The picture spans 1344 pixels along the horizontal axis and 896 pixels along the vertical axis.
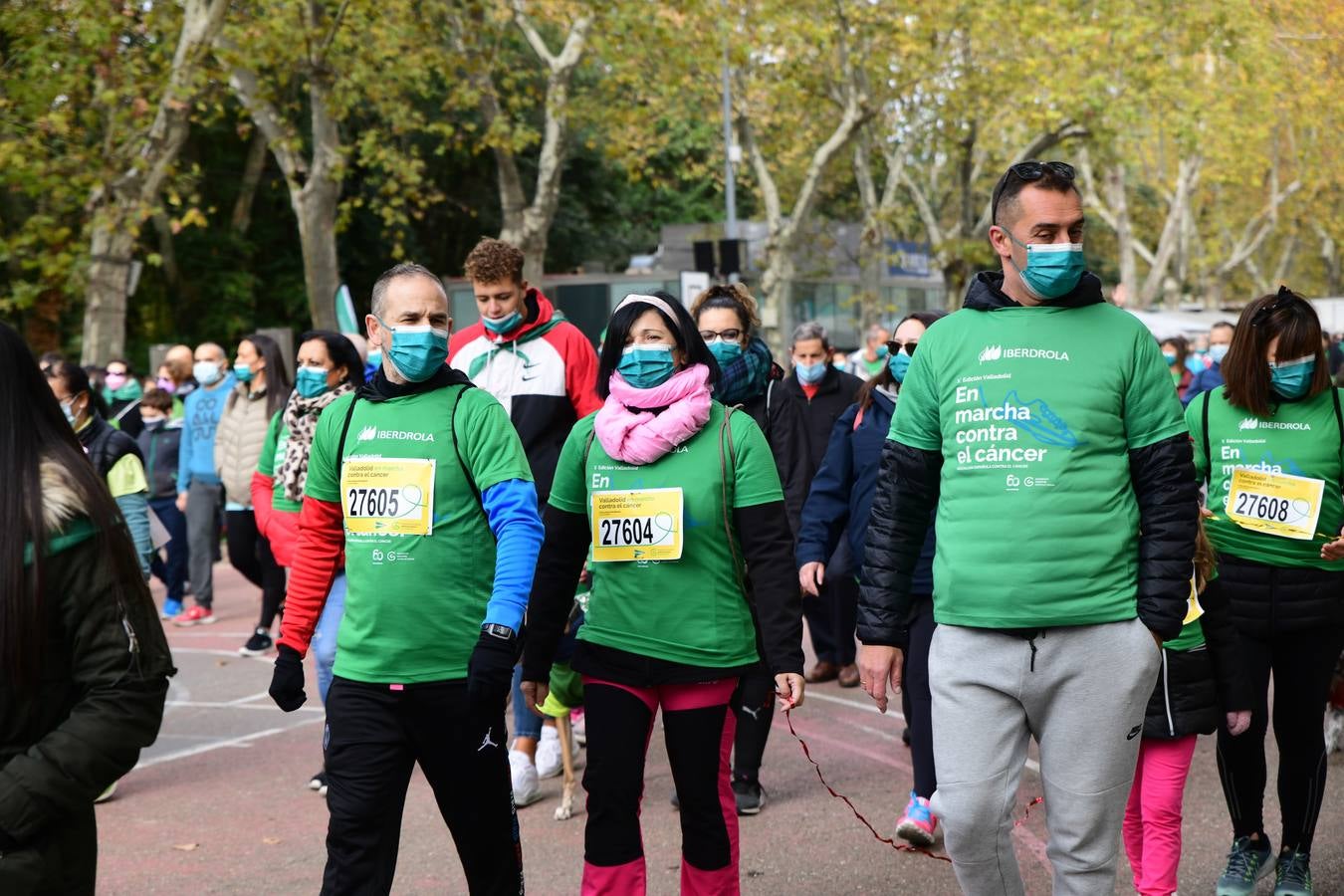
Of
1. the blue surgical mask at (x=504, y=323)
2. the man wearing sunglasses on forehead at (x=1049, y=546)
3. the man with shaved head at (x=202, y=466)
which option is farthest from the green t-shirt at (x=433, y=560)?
the man with shaved head at (x=202, y=466)

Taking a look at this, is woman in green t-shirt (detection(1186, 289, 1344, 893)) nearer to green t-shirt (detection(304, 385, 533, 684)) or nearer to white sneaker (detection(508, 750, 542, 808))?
green t-shirt (detection(304, 385, 533, 684))

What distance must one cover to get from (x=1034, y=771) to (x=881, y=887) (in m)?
2.13

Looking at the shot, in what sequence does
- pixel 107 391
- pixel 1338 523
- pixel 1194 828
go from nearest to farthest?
pixel 1338 523, pixel 1194 828, pixel 107 391

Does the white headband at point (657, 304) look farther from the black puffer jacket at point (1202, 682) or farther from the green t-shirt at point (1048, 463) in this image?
the black puffer jacket at point (1202, 682)

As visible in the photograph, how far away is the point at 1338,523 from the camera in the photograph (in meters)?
5.38

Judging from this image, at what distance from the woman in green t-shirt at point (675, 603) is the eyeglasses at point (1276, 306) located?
1.89m

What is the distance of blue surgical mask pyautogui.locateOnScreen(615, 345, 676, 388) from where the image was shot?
4.60 m

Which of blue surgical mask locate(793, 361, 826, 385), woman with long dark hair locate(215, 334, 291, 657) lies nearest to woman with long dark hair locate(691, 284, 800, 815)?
blue surgical mask locate(793, 361, 826, 385)

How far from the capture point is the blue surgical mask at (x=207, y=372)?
39.1 feet

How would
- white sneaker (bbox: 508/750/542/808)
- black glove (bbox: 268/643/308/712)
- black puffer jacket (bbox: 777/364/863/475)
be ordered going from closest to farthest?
black glove (bbox: 268/643/308/712), white sneaker (bbox: 508/750/542/808), black puffer jacket (bbox: 777/364/863/475)

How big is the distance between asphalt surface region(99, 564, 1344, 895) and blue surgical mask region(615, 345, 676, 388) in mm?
1881

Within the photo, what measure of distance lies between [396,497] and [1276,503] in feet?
9.69

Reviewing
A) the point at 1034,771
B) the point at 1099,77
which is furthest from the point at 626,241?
the point at 1034,771

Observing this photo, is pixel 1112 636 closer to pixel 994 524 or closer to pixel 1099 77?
pixel 994 524
